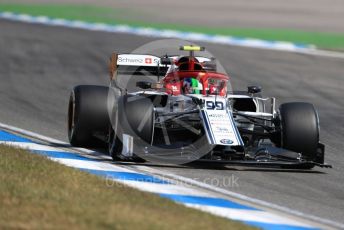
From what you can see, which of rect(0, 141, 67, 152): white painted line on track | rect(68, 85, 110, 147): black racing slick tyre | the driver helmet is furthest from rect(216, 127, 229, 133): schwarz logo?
rect(0, 141, 67, 152): white painted line on track

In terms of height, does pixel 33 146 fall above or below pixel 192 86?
below

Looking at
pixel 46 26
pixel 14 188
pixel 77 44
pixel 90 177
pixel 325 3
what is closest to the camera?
pixel 14 188

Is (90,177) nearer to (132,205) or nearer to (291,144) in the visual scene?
(132,205)

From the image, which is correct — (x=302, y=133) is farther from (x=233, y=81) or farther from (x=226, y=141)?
(x=233, y=81)

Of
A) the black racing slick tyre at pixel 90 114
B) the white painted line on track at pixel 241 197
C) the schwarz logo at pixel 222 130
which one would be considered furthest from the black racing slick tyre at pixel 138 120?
the black racing slick tyre at pixel 90 114

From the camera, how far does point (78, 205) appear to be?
7992 millimetres

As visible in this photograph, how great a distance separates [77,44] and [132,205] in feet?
55.9

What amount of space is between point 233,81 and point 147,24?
35.9ft

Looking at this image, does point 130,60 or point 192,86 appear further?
point 130,60

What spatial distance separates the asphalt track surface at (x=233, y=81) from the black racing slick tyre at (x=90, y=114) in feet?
4.15

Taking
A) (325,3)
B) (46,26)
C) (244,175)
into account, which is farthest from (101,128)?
(325,3)

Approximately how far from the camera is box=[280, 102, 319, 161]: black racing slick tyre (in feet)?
37.7

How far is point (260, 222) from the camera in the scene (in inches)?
325

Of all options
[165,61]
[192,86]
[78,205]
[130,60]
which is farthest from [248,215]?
[130,60]
